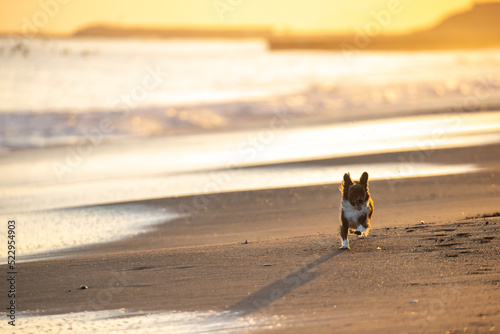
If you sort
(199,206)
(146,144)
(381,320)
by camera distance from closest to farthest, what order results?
(381,320) → (199,206) → (146,144)

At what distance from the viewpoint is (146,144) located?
105ft

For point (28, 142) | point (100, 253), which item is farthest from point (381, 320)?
point (28, 142)

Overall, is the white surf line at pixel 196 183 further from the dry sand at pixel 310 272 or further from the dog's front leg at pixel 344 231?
the dog's front leg at pixel 344 231

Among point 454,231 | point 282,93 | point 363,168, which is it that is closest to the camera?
point 454,231

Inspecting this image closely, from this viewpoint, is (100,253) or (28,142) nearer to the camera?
(100,253)

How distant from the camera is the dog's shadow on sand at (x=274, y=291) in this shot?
7.31 m

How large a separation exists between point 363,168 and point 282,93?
123 feet

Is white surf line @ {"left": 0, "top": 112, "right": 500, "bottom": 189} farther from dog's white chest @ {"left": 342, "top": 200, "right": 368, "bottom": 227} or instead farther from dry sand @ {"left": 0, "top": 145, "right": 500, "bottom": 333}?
dog's white chest @ {"left": 342, "top": 200, "right": 368, "bottom": 227}

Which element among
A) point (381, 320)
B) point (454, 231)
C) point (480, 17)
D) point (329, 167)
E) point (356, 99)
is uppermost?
point (480, 17)

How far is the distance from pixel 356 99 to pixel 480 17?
84.0 m

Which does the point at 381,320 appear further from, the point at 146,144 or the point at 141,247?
the point at 146,144

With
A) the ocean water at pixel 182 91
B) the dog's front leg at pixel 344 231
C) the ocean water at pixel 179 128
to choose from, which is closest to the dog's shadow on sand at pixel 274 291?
the dog's front leg at pixel 344 231

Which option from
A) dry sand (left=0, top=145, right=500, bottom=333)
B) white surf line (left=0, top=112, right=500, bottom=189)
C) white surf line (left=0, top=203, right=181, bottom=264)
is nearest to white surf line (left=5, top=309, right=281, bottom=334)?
dry sand (left=0, top=145, right=500, bottom=333)

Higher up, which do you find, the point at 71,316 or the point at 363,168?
the point at 363,168
